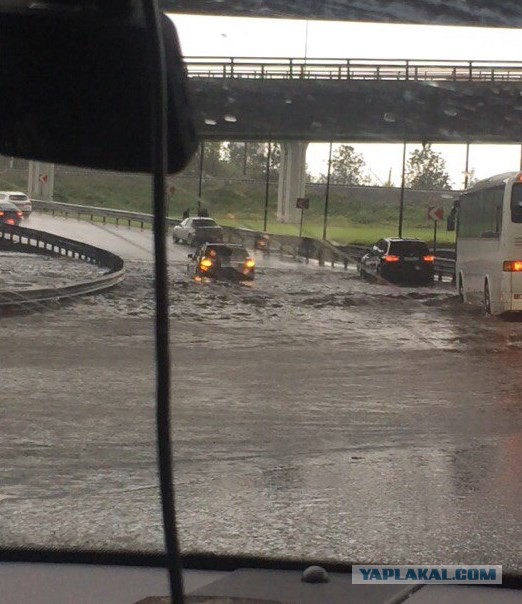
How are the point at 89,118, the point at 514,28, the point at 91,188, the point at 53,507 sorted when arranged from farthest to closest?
the point at 514,28 < the point at 53,507 < the point at 91,188 < the point at 89,118

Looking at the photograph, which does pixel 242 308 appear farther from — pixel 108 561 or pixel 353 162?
pixel 108 561

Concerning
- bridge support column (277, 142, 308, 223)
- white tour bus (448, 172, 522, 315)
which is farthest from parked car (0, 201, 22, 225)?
white tour bus (448, 172, 522, 315)

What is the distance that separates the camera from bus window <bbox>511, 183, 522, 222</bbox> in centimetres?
1286

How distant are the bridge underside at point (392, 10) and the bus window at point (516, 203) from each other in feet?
25.9

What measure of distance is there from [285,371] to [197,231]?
16.6ft

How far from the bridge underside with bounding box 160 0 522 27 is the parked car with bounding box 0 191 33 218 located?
5.52 ft

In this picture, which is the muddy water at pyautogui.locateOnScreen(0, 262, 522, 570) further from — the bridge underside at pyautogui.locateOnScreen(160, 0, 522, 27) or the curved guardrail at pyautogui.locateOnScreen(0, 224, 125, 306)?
the bridge underside at pyautogui.locateOnScreen(160, 0, 522, 27)

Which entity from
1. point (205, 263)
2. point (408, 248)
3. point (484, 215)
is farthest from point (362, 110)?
point (484, 215)

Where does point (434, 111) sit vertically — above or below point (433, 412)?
above

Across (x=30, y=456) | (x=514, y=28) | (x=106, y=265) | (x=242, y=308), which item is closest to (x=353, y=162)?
(x=514, y=28)

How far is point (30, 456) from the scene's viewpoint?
6602 millimetres

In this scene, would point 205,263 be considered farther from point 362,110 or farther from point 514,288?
point 514,288

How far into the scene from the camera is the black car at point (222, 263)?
9.24 m

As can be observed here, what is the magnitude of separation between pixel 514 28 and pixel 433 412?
378cm
